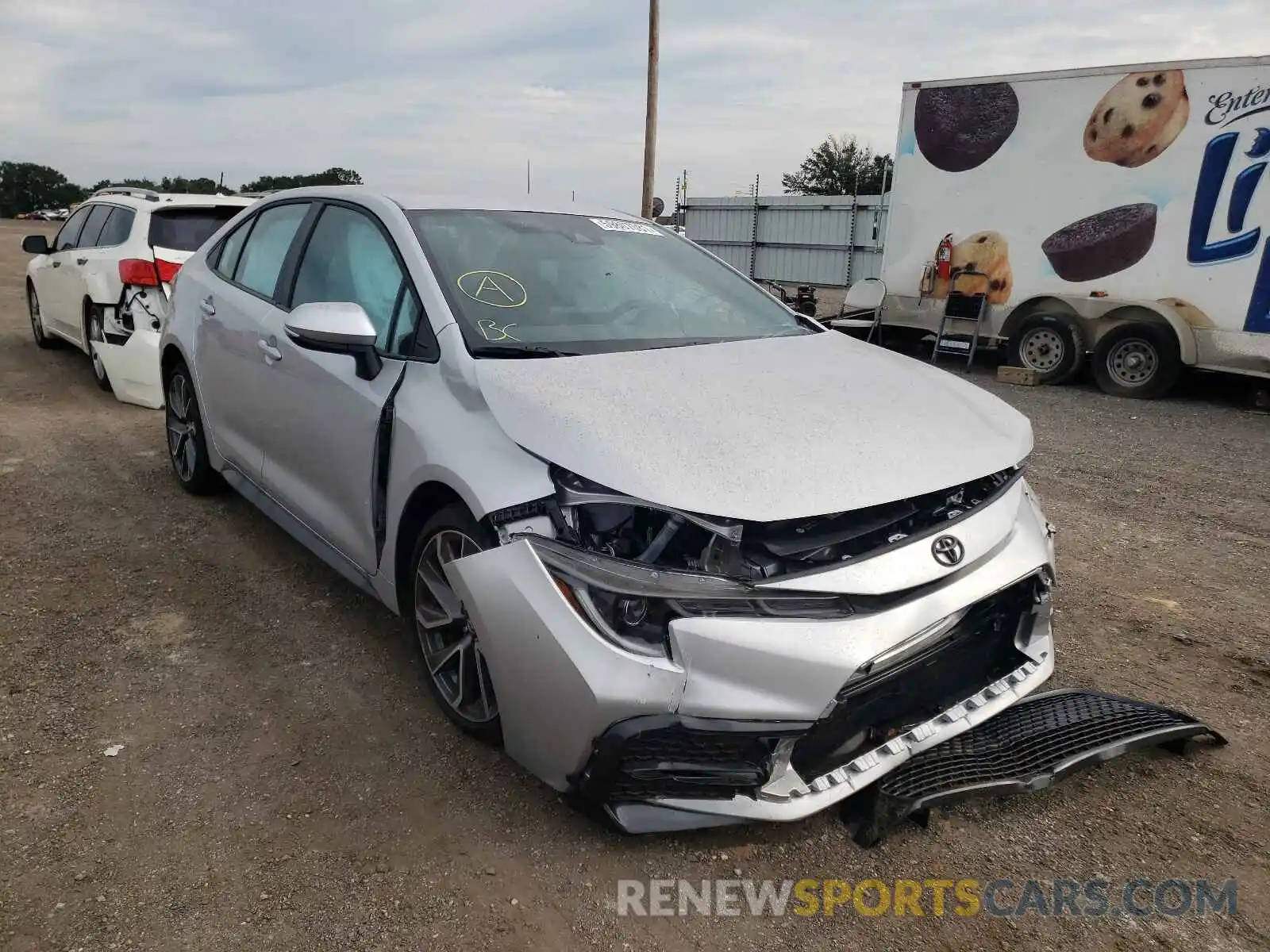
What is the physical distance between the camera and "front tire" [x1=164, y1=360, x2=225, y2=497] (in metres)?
4.82

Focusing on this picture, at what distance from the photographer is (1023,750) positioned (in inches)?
106

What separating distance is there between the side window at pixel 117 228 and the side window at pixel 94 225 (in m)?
0.10

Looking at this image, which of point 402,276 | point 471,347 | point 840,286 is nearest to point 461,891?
point 471,347

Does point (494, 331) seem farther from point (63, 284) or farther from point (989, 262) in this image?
point (989, 262)

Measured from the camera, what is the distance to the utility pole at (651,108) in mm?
16672

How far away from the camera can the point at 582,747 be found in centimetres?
226

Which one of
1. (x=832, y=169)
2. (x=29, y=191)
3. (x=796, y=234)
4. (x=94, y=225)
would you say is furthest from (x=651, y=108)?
(x=29, y=191)

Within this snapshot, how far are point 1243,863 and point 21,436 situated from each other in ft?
23.6

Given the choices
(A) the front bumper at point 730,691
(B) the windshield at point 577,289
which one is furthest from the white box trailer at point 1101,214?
(A) the front bumper at point 730,691

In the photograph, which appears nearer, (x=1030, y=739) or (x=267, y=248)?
(x=1030, y=739)

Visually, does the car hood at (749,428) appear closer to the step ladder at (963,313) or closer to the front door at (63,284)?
the front door at (63,284)

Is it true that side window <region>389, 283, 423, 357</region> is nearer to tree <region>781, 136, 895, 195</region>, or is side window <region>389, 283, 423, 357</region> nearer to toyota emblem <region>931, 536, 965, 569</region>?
toyota emblem <region>931, 536, 965, 569</region>

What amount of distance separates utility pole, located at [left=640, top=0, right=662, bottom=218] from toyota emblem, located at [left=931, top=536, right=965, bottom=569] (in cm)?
1595

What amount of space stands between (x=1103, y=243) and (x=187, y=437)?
347 inches
